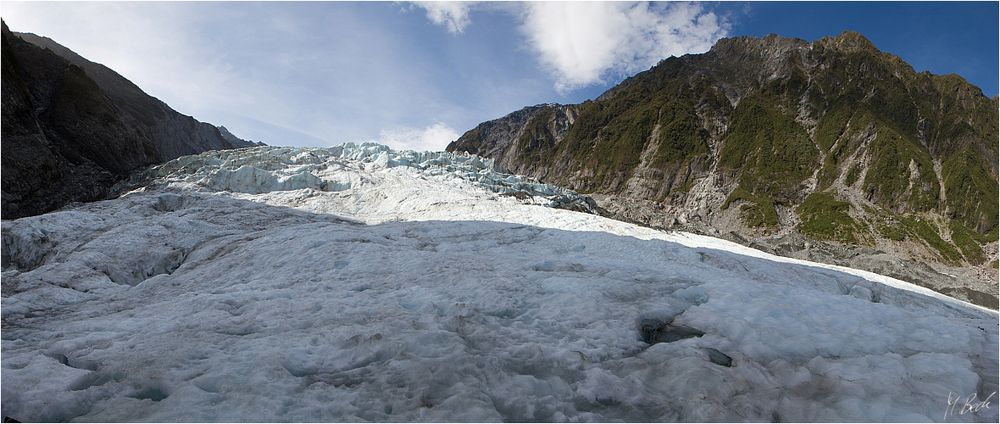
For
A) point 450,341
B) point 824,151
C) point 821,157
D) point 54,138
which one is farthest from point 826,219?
point 54,138

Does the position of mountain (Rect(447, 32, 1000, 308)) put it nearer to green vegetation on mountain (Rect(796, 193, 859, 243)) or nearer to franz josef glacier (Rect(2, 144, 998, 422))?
green vegetation on mountain (Rect(796, 193, 859, 243))

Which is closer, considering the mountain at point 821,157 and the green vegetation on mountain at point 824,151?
the mountain at point 821,157

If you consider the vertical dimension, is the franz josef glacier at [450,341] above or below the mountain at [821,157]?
below

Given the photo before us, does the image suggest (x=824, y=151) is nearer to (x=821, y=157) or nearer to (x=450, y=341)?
(x=821, y=157)

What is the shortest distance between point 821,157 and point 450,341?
169 metres

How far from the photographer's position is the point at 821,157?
14275cm

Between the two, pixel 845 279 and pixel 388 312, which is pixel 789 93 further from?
pixel 388 312

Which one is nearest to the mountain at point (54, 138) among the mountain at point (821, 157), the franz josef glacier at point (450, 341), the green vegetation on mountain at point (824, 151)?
the franz josef glacier at point (450, 341)

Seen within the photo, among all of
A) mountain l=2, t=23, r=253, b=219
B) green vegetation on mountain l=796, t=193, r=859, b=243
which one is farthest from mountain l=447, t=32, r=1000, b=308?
mountain l=2, t=23, r=253, b=219

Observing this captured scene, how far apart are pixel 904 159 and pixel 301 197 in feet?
511

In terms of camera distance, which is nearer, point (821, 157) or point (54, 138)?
point (54, 138)

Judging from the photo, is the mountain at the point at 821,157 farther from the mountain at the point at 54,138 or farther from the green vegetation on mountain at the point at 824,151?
the mountain at the point at 54,138

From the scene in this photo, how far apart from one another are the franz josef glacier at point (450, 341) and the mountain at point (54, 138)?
22321 mm

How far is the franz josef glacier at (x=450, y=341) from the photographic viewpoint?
6.40m
